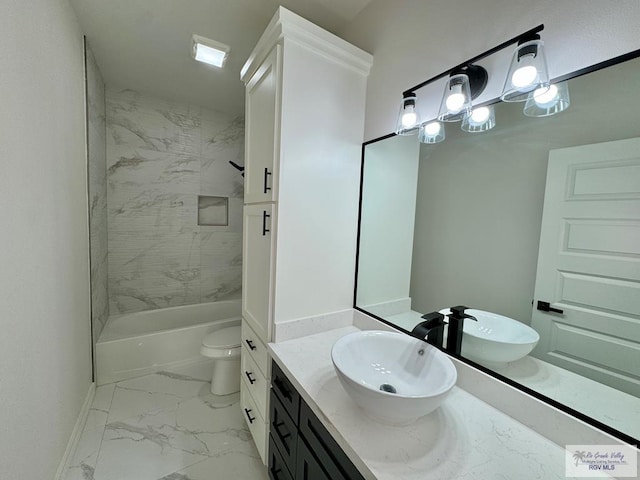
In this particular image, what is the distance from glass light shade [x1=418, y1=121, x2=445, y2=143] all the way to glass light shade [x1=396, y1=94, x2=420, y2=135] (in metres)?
0.03

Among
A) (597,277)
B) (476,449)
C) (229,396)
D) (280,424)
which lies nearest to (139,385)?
(229,396)

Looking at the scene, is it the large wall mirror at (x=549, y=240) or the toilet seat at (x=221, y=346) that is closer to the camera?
the large wall mirror at (x=549, y=240)

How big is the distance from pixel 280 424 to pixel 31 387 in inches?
40.4

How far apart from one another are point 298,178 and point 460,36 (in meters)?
0.85

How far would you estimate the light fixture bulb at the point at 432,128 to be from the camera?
1104 mm

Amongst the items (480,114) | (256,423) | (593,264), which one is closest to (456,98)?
(480,114)

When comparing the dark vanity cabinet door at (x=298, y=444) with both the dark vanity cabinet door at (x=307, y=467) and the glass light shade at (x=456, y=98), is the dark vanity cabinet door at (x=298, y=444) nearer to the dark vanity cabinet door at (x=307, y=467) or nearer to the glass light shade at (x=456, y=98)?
the dark vanity cabinet door at (x=307, y=467)

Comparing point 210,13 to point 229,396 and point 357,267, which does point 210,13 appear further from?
point 229,396

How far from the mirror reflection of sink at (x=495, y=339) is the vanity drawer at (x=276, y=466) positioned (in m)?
0.92

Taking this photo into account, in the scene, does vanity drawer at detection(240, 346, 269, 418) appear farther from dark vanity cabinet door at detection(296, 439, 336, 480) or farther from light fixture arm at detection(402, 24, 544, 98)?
light fixture arm at detection(402, 24, 544, 98)

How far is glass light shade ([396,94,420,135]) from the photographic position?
110 centimetres

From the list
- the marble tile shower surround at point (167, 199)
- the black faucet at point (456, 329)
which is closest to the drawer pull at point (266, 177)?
the black faucet at point (456, 329)

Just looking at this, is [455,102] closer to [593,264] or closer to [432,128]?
[432,128]

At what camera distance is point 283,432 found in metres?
1.09
